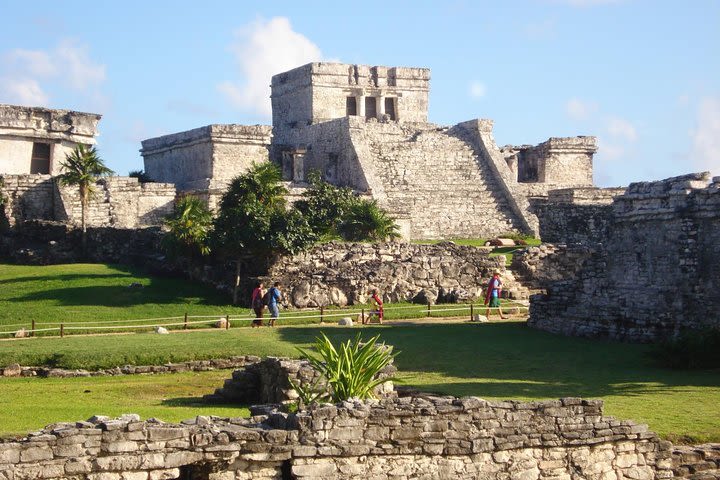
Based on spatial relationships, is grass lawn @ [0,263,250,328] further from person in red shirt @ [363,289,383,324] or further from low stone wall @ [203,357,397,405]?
low stone wall @ [203,357,397,405]

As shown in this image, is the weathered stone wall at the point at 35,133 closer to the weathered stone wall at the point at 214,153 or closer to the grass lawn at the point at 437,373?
the weathered stone wall at the point at 214,153

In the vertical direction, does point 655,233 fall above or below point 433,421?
above

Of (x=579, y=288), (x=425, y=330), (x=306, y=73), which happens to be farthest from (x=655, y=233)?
(x=306, y=73)

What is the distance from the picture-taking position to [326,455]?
43.9 feet

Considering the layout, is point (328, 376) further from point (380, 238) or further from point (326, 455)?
point (380, 238)

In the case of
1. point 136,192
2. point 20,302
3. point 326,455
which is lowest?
point 326,455

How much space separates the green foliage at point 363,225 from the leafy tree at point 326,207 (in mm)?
199

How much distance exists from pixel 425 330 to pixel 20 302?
9.59 m

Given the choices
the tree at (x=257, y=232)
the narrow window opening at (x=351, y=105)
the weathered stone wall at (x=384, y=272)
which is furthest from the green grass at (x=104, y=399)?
the narrow window opening at (x=351, y=105)

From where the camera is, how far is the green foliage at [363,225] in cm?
3622

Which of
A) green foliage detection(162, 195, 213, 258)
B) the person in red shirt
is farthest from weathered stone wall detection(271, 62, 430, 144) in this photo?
the person in red shirt

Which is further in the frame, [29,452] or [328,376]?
[328,376]

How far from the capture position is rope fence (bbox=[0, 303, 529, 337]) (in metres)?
26.3

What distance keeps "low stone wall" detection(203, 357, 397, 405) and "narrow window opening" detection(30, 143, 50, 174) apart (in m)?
22.1
